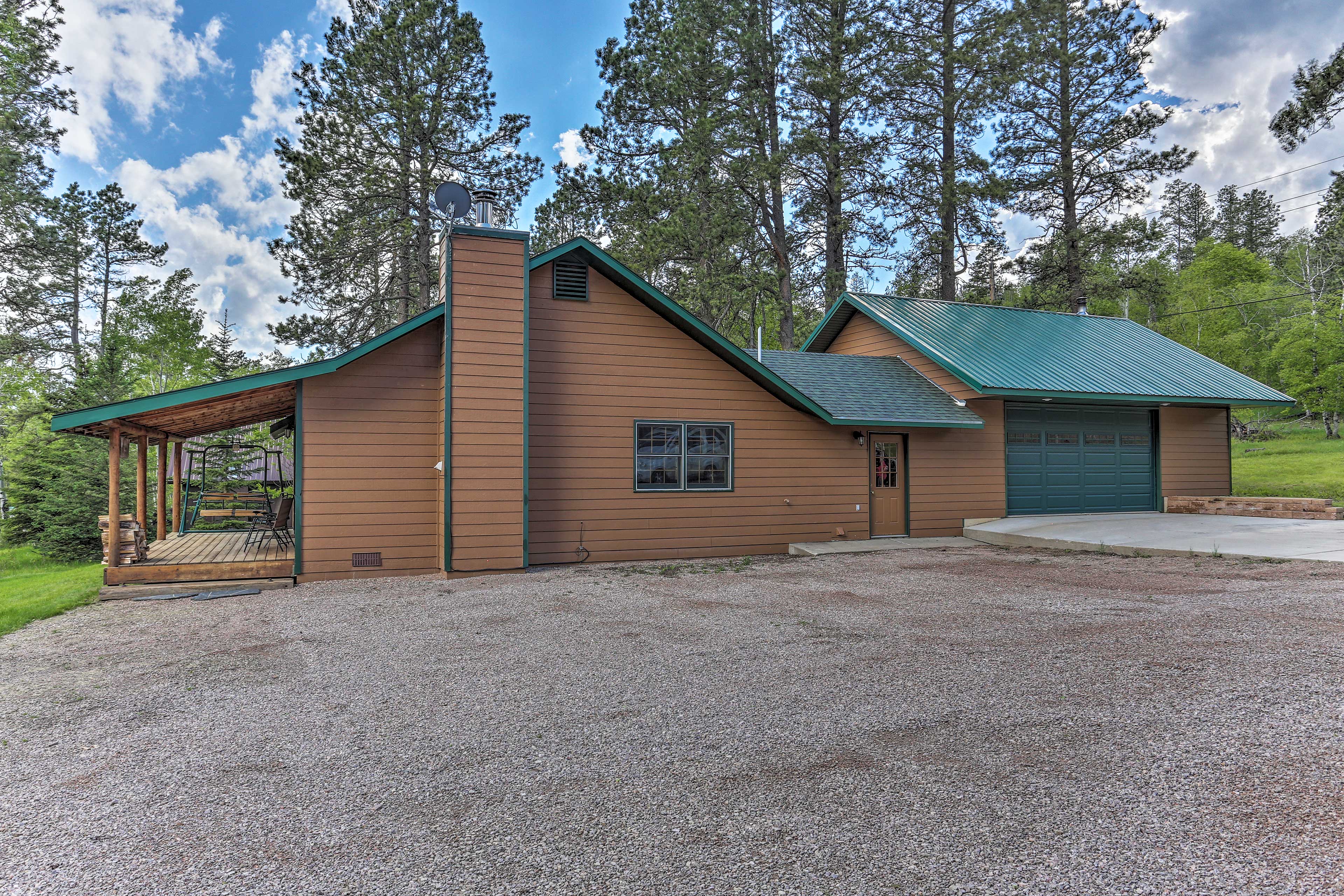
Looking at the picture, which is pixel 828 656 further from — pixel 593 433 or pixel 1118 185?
pixel 1118 185

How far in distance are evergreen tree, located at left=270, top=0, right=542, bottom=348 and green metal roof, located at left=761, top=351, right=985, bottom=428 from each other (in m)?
8.88

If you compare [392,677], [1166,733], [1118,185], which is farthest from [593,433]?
[1118,185]

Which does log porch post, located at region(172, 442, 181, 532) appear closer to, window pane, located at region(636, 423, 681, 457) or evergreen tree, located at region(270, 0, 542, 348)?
evergreen tree, located at region(270, 0, 542, 348)

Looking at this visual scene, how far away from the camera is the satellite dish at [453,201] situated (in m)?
8.26

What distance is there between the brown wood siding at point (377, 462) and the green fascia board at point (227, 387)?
0.25 m

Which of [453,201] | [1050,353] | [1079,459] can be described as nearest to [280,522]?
[453,201]

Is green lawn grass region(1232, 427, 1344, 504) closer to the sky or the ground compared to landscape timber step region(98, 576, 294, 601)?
closer to the sky

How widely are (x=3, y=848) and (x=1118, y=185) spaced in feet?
78.4

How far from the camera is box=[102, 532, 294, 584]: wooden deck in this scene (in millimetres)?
7141

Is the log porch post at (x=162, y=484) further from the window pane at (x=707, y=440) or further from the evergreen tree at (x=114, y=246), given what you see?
the evergreen tree at (x=114, y=246)

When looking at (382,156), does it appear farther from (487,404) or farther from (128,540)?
(128,540)

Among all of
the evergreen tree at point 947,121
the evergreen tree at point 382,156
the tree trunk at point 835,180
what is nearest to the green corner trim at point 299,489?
the evergreen tree at point 382,156

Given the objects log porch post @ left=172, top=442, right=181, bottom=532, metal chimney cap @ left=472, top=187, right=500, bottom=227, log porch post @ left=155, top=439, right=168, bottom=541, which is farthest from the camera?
log porch post @ left=172, top=442, right=181, bottom=532

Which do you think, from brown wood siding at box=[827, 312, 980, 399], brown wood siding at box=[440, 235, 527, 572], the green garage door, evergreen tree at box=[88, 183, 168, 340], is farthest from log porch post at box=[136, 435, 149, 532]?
evergreen tree at box=[88, 183, 168, 340]
